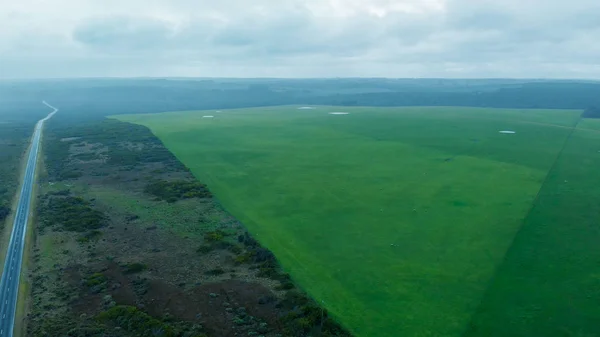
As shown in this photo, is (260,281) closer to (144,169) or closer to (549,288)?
(549,288)

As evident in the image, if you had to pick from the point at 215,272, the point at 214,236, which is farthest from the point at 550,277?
the point at 214,236

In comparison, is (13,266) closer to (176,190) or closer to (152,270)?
(152,270)

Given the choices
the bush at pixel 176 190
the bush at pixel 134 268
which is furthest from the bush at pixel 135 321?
the bush at pixel 176 190

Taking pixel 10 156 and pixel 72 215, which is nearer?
pixel 72 215

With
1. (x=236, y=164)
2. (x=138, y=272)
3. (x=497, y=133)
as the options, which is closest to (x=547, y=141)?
(x=497, y=133)

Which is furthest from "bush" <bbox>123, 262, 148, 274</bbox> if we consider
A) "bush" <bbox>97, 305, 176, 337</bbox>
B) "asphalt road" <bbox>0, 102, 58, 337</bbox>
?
"asphalt road" <bbox>0, 102, 58, 337</bbox>
